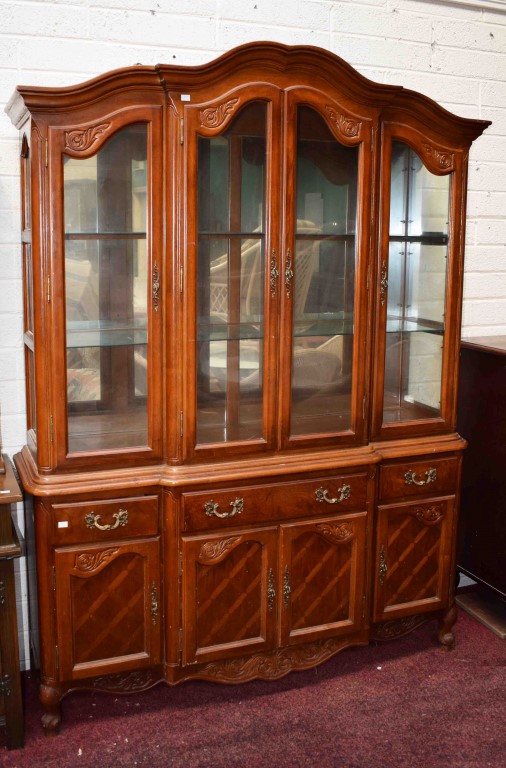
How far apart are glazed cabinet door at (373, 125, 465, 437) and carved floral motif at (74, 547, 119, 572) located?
0.95 meters

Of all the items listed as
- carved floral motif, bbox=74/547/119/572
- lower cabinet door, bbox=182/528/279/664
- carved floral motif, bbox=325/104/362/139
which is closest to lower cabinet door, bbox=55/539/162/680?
carved floral motif, bbox=74/547/119/572

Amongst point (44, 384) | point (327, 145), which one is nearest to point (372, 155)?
point (327, 145)

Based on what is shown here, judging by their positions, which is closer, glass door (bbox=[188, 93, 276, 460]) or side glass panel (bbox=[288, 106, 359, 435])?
glass door (bbox=[188, 93, 276, 460])

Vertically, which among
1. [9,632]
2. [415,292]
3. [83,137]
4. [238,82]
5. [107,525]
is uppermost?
[238,82]

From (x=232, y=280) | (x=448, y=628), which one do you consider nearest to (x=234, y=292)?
(x=232, y=280)

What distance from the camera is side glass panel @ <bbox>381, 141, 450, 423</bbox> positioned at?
8.93 feet

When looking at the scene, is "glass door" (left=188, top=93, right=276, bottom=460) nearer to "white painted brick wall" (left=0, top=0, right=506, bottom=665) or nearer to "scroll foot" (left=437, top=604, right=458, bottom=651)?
"white painted brick wall" (left=0, top=0, right=506, bottom=665)

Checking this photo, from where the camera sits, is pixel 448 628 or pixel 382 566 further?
pixel 448 628

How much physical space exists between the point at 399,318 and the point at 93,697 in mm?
1601

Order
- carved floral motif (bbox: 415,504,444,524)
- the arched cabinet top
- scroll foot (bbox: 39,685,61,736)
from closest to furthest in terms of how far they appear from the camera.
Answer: the arched cabinet top, scroll foot (bbox: 39,685,61,736), carved floral motif (bbox: 415,504,444,524)

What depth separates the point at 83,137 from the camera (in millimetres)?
2260

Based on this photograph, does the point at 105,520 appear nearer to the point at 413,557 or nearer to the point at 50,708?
the point at 50,708

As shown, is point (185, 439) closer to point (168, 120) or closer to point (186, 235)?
point (186, 235)

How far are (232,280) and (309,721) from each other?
138cm
